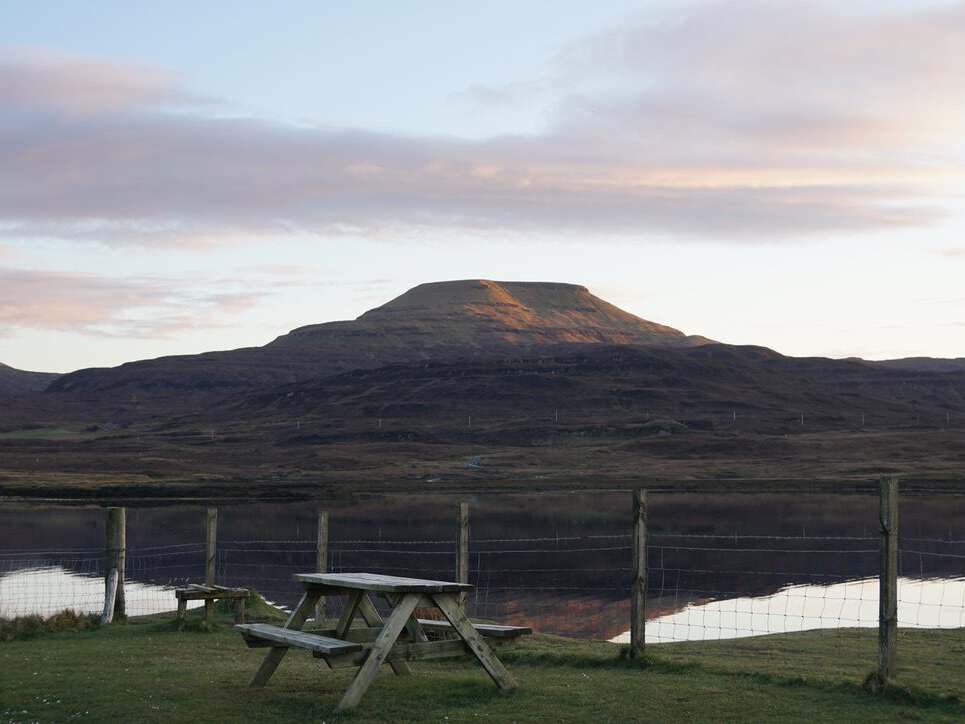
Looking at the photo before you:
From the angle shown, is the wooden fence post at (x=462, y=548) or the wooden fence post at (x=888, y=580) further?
the wooden fence post at (x=462, y=548)

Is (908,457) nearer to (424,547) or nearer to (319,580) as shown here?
(424,547)

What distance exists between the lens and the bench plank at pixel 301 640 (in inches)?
400

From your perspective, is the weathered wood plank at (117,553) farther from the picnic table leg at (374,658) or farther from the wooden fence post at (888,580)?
the wooden fence post at (888,580)

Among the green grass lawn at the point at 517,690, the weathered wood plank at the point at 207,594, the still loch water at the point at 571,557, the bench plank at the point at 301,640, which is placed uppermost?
the bench plank at the point at 301,640

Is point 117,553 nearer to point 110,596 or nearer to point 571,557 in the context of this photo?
point 110,596

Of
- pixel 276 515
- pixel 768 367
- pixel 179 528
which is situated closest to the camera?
pixel 179 528

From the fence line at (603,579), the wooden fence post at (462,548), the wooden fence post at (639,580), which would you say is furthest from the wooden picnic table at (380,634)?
the fence line at (603,579)

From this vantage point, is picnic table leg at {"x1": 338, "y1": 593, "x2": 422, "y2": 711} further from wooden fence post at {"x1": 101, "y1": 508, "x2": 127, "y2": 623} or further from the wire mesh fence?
the wire mesh fence

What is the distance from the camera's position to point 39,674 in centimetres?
1224

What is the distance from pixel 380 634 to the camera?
34.1 ft

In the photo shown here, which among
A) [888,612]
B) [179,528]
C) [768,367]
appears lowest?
[179,528]

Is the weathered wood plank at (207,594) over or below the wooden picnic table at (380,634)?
below

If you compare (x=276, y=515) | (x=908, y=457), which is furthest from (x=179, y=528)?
(x=908, y=457)

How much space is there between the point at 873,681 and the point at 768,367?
180 meters
